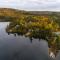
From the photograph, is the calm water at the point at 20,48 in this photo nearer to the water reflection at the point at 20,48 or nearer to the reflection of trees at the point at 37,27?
the water reflection at the point at 20,48

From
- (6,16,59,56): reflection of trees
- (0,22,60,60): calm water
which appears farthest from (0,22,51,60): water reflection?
(6,16,59,56): reflection of trees

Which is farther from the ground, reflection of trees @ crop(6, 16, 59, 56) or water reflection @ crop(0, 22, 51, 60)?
reflection of trees @ crop(6, 16, 59, 56)

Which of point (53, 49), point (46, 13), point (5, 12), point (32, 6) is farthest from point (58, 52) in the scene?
point (5, 12)

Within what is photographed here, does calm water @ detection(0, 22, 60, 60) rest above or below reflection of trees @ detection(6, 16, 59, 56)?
below

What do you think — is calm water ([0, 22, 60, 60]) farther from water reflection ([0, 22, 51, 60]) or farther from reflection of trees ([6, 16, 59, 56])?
reflection of trees ([6, 16, 59, 56])

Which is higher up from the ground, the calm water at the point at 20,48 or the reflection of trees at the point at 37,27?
the reflection of trees at the point at 37,27

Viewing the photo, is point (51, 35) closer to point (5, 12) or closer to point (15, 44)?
point (15, 44)

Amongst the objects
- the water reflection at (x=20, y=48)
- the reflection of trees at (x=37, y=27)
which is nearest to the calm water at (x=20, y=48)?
the water reflection at (x=20, y=48)

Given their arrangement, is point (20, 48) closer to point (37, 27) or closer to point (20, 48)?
point (20, 48)
